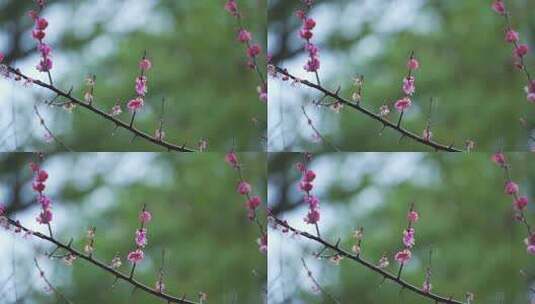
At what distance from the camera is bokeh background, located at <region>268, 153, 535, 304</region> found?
2291mm

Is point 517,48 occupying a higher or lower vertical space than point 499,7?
lower

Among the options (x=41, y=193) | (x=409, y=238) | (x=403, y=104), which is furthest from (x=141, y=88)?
(x=409, y=238)

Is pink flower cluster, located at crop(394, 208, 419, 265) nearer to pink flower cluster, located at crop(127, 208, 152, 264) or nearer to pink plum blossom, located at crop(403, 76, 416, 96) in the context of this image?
pink plum blossom, located at crop(403, 76, 416, 96)

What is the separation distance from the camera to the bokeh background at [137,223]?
89.8 inches

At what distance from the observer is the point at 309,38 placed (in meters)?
2.34

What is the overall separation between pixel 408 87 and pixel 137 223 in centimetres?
96

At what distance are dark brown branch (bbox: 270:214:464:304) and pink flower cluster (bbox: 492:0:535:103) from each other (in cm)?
69

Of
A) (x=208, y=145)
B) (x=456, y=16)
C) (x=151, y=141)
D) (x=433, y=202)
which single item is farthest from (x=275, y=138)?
(x=456, y=16)

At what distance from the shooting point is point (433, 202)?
231cm

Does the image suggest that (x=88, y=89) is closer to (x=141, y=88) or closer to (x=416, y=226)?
(x=141, y=88)

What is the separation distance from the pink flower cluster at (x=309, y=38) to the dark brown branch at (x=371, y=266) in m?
0.50

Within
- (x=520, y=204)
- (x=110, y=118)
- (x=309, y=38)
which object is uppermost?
(x=309, y=38)

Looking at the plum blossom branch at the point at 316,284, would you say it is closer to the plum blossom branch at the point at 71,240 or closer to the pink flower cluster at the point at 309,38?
the plum blossom branch at the point at 71,240

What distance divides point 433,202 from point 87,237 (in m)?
1.10
